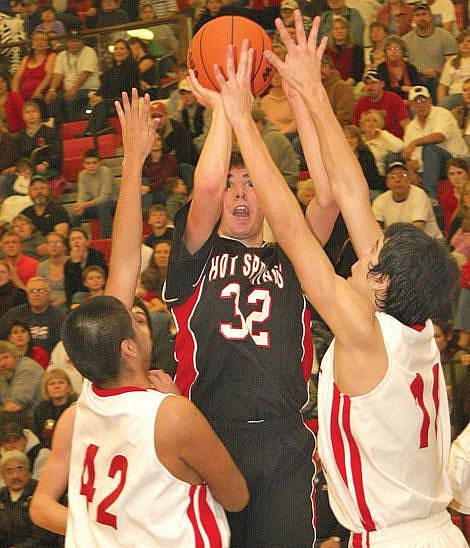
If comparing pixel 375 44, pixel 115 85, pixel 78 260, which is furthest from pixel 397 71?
pixel 78 260

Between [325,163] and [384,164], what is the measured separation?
18.3 ft

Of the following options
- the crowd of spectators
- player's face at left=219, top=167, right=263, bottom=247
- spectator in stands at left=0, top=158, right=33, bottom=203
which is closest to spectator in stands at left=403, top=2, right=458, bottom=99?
the crowd of spectators

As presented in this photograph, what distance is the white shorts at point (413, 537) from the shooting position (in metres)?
3.20

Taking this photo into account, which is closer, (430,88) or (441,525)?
(441,525)

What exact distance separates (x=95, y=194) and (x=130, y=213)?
6761 millimetres

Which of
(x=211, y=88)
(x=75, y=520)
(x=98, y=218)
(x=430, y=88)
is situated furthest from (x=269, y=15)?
(x=75, y=520)

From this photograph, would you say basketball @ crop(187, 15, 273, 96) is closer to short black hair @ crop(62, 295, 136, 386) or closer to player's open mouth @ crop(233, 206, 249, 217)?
player's open mouth @ crop(233, 206, 249, 217)

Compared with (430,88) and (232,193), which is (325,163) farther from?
(430,88)

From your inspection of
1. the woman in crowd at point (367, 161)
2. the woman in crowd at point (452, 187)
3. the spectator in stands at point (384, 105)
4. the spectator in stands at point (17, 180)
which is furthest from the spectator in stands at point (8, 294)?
the woman in crowd at point (452, 187)

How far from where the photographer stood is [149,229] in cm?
970

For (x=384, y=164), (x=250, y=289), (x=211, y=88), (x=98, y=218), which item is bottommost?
(x=98, y=218)

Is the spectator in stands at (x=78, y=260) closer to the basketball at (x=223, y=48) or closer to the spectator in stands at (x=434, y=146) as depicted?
the spectator in stands at (x=434, y=146)

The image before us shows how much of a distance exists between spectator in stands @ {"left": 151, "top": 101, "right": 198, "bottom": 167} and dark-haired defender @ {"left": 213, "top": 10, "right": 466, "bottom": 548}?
23.3ft

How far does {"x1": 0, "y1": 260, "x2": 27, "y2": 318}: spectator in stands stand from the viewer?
955cm
